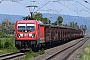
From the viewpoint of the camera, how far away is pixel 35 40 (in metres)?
33.2

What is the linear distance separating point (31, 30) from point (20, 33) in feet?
3.89

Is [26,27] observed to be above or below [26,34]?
above

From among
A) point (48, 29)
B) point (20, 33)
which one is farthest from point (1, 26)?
point (20, 33)

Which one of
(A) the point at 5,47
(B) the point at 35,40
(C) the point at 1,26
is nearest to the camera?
(B) the point at 35,40

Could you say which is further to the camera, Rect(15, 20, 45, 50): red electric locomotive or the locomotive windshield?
the locomotive windshield

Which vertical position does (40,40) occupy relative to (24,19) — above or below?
Result: below

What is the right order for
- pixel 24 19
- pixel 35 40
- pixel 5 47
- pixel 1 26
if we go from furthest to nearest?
pixel 1 26 → pixel 5 47 → pixel 24 19 → pixel 35 40

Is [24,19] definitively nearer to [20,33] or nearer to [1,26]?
[20,33]

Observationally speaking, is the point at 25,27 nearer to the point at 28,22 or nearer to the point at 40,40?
the point at 28,22

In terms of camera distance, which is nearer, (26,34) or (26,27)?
(26,34)

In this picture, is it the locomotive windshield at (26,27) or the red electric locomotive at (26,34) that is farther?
the locomotive windshield at (26,27)

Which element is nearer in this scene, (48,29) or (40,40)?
(40,40)

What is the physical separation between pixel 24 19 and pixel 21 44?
3717 millimetres

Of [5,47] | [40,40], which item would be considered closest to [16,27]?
[40,40]
